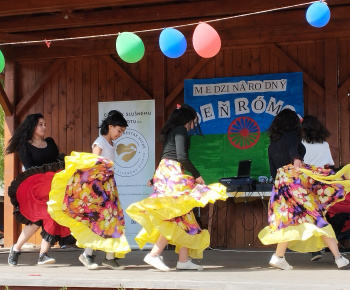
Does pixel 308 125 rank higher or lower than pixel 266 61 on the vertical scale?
lower

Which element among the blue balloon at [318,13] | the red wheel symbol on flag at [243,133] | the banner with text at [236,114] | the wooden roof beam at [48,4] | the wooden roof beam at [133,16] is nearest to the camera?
the blue balloon at [318,13]

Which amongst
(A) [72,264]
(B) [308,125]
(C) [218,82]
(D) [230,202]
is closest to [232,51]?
(C) [218,82]

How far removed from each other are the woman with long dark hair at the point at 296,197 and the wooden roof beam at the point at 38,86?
502 centimetres

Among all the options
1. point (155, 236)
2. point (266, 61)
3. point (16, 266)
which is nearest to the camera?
point (155, 236)

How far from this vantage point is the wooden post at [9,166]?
1100 centimetres

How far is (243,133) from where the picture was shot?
9.98 m

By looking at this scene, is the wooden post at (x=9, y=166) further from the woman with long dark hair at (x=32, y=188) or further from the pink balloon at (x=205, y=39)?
the pink balloon at (x=205, y=39)

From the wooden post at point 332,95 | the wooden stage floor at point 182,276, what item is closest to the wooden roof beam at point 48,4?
the wooden post at point 332,95

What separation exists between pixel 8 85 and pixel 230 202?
3.83m

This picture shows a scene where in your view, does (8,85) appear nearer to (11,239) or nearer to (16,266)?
(11,239)

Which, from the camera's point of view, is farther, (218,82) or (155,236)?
(218,82)

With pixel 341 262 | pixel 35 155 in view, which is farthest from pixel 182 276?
pixel 35 155

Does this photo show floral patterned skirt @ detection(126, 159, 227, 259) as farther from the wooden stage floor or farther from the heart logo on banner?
the heart logo on banner

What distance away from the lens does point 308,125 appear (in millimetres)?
7348
